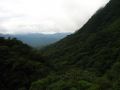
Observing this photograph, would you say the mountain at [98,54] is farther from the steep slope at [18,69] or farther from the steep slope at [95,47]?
the steep slope at [18,69]

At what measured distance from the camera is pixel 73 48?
144625mm

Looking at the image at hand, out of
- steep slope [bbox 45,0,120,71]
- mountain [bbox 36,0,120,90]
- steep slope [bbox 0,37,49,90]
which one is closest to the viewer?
steep slope [bbox 0,37,49,90]

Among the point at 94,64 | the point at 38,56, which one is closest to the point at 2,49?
the point at 38,56

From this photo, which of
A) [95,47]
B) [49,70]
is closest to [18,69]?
[49,70]

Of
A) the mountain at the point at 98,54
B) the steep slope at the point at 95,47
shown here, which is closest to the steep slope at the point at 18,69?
the mountain at the point at 98,54

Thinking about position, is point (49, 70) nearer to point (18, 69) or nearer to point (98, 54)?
point (18, 69)

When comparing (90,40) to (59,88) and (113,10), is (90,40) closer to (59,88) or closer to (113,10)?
(113,10)

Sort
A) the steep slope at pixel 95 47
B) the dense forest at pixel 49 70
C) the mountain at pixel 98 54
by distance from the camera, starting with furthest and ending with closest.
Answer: the steep slope at pixel 95 47, the mountain at pixel 98 54, the dense forest at pixel 49 70

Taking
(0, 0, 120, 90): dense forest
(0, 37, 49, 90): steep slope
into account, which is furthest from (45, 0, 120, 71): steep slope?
(0, 37, 49, 90): steep slope

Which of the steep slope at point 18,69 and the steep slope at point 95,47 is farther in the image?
the steep slope at point 95,47

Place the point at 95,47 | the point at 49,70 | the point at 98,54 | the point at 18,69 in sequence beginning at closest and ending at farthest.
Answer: the point at 18,69
the point at 49,70
the point at 98,54
the point at 95,47

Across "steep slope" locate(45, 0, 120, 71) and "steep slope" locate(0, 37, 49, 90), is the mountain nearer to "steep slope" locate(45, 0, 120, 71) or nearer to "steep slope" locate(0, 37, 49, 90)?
"steep slope" locate(45, 0, 120, 71)

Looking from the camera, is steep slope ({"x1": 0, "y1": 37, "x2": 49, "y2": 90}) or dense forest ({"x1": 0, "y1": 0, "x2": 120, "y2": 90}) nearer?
dense forest ({"x1": 0, "y1": 0, "x2": 120, "y2": 90})

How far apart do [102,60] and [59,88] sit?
69532mm
